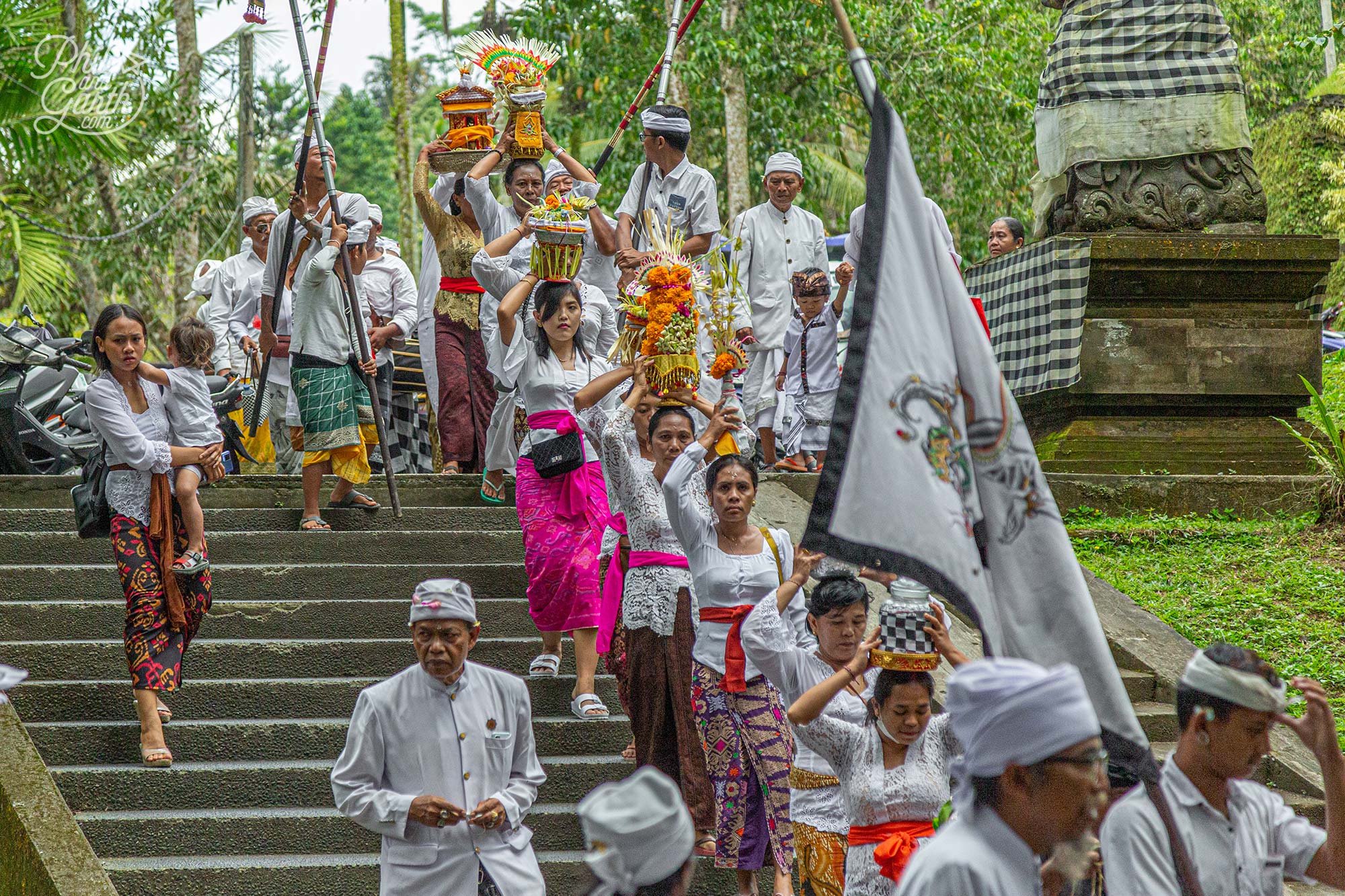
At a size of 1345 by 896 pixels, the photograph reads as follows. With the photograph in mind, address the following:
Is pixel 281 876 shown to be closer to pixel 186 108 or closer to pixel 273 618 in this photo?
pixel 273 618

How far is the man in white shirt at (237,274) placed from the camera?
1074 cm

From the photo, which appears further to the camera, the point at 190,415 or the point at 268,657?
the point at 268,657

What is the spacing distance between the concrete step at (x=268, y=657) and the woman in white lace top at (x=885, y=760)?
3141mm

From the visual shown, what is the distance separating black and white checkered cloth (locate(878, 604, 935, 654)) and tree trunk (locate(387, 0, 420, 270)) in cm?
1878

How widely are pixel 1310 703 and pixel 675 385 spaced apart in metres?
3.79

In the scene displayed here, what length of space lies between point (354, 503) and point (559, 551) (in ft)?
7.48

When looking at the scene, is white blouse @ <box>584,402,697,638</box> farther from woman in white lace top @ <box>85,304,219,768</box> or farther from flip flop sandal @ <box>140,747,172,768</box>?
flip flop sandal @ <box>140,747,172,768</box>

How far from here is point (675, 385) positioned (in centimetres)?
679

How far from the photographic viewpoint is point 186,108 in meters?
18.7

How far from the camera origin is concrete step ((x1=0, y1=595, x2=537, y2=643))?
25.2 feet

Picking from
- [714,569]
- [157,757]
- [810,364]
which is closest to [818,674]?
[714,569]

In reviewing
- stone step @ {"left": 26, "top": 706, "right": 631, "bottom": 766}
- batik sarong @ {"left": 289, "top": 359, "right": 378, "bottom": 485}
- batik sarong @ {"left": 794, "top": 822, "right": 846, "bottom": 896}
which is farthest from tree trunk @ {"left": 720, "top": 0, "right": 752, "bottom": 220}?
batik sarong @ {"left": 794, "top": 822, "right": 846, "bottom": 896}

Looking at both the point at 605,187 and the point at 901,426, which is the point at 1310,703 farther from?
the point at 605,187

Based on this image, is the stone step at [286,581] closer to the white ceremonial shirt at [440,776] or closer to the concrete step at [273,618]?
the concrete step at [273,618]
